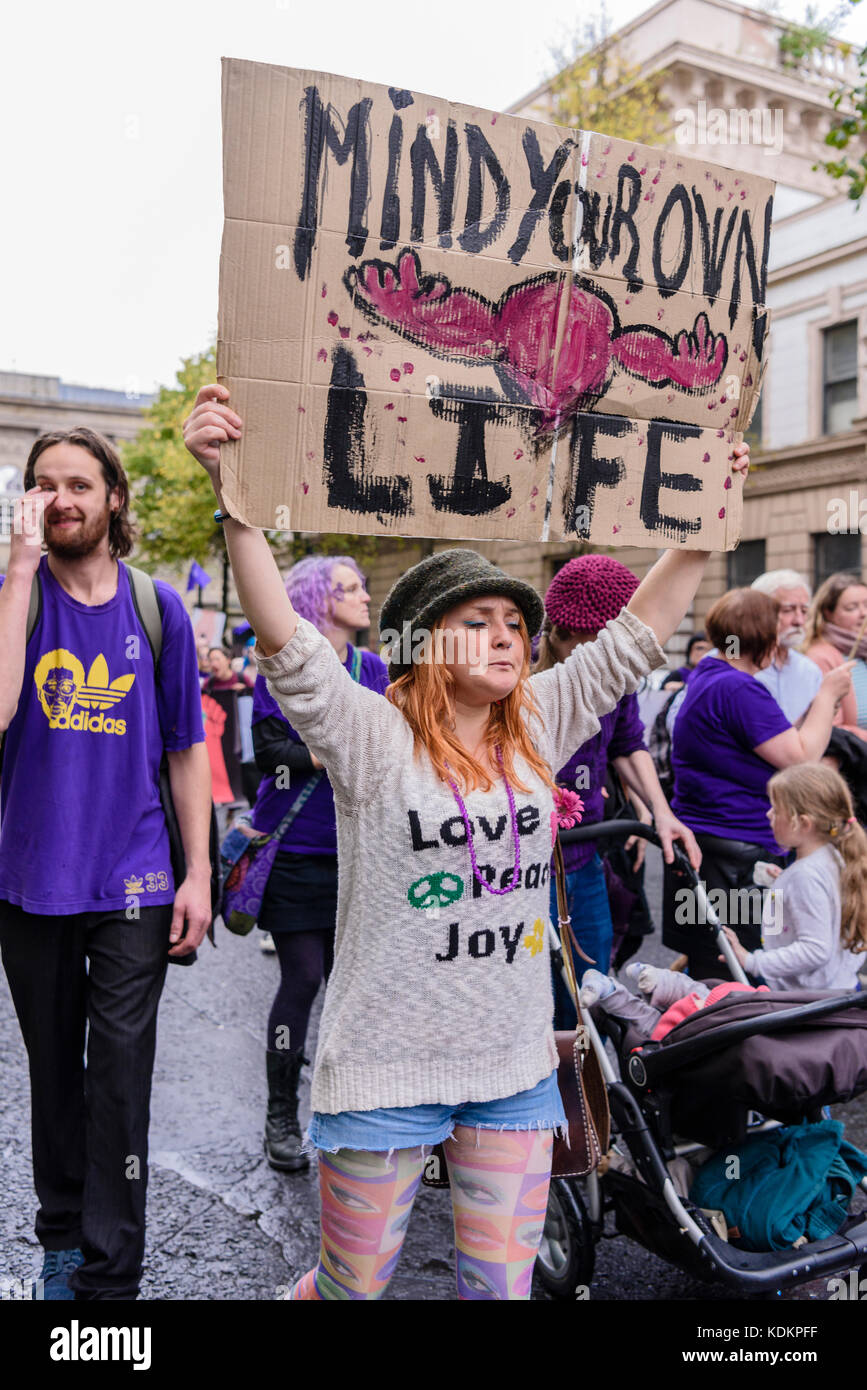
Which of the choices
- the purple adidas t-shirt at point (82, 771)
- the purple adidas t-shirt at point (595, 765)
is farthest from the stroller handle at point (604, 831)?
the purple adidas t-shirt at point (82, 771)

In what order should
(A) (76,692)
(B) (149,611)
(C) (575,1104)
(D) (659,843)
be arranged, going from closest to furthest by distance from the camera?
(C) (575,1104) < (A) (76,692) < (B) (149,611) < (D) (659,843)

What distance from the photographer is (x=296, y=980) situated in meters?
4.09

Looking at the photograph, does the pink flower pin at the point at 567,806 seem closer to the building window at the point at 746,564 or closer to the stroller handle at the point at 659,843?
the stroller handle at the point at 659,843

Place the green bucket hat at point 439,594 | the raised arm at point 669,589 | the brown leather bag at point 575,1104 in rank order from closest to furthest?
the green bucket hat at point 439,594
the raised arm at point 669,589
the brown leather bag at point 575,1104

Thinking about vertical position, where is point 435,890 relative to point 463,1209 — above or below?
above

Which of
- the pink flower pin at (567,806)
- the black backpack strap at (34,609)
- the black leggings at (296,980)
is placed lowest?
the black leggings at (296,980)

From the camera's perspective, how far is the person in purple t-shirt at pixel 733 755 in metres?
4.08

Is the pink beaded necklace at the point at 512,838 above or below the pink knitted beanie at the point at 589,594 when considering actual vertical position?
below

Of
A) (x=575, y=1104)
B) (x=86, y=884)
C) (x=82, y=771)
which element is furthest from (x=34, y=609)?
(x=575, y=1104)

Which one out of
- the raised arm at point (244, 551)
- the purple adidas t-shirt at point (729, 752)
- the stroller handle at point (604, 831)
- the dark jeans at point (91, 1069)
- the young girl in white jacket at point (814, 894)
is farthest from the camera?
the purple adidas t-shirt at point (729, 752)

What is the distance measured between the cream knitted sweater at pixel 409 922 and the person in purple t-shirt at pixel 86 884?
76 cm

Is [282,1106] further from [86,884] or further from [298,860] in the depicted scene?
[86,884]

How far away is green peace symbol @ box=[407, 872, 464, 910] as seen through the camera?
2.21 m

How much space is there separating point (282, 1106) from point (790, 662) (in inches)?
110
